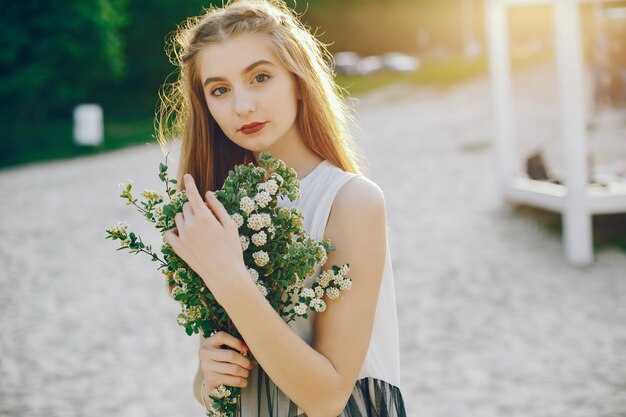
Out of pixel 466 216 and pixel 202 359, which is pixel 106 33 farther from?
pixel 202 359

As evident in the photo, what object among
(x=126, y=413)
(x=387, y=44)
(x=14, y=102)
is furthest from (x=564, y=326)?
(x=387, y=44)

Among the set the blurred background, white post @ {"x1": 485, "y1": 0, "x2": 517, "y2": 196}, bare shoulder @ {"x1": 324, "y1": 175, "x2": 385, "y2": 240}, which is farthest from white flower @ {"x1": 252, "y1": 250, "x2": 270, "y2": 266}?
white post @ {"x1": 485, "y1": 0, "x2": 517, "y2": 196}

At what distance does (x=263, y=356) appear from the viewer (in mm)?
1447

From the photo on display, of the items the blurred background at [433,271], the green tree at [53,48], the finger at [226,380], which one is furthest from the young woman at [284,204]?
the green tree at [53,48]

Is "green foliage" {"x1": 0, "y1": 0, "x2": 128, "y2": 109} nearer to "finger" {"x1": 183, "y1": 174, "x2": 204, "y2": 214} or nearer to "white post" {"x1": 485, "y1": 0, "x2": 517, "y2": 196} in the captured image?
"white post" {"x1": 485, "y1": 0, "x2": 517, "y2": 196}

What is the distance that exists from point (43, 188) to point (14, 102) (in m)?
14.3

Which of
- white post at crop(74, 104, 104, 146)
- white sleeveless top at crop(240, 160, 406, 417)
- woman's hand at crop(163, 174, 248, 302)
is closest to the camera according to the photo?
woman's hand at crop(163, 174, 248, 302)

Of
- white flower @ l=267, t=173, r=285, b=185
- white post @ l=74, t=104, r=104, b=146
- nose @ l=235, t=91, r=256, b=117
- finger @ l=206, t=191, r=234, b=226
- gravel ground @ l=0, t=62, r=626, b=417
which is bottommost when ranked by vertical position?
gravel ground @ l=0, t=62, r=626, b=417

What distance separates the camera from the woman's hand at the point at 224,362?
1516 millimetres

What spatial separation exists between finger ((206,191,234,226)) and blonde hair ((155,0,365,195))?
0.41 meters

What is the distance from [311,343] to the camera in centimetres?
161

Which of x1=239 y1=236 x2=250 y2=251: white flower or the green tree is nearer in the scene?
x1=239 y1=236 x2=250 y2=251: white flower

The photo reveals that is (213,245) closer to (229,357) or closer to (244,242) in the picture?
(244,242)

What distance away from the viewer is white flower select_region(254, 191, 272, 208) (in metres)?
1.45
